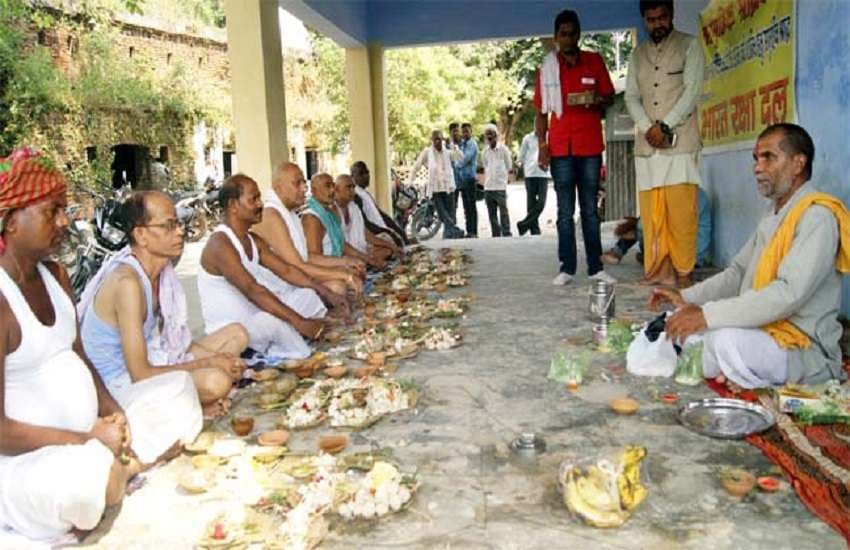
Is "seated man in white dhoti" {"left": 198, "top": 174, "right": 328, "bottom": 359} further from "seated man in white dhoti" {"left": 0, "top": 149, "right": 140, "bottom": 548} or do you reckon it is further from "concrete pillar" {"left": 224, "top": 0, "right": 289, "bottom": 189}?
"concrete pillar" {"left": 224, "top": 0, "right": 289, "bottom": 189}

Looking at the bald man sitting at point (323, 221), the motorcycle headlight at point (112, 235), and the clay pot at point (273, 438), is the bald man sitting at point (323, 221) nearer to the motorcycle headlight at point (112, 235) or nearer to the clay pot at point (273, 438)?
the motorcycle headlight at point (112, 235)

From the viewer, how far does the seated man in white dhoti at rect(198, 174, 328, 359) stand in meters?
4.55

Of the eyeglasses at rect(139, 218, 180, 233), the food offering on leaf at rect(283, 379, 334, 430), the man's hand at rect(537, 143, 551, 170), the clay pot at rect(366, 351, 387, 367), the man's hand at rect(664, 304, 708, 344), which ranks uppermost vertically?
the man's hand at rect(537, 143, 551, 170)

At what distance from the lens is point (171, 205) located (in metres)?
3.47

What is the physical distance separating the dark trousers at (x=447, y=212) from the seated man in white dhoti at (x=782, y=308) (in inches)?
360

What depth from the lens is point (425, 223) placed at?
44.5 feet

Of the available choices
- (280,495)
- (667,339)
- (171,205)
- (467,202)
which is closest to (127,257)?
(171,205)

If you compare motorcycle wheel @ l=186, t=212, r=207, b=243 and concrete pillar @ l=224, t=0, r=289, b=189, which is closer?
concrete pillar @ l=224, t=0, r=289, b=189

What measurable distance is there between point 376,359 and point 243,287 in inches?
35.8

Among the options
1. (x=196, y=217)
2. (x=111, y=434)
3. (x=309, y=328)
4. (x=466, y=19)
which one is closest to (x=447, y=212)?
(x=466, y=19)

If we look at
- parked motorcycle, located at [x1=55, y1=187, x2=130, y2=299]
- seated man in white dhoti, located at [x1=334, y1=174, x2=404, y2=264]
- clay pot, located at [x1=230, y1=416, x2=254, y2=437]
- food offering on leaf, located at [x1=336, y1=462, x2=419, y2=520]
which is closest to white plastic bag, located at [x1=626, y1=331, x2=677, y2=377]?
food offering on leaf, located at [x1=336, y1=462, x2=419, y2=520]

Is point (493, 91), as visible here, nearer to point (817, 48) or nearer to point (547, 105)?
point (547, 105)

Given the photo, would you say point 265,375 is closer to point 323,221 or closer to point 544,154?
point 323,221

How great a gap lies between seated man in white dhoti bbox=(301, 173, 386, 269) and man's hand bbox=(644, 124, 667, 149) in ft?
8.69
